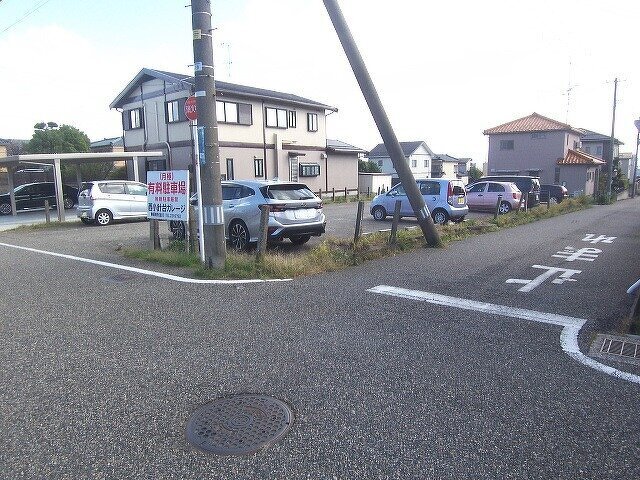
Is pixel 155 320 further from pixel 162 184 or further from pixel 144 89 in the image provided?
pixel 144 89

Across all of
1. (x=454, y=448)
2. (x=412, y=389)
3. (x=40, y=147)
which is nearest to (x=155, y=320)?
(x=412, y=389)

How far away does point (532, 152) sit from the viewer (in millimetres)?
39844

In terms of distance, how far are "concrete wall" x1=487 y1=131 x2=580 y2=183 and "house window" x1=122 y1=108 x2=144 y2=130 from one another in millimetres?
29233

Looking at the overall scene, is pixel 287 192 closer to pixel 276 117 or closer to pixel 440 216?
pixel 440 216

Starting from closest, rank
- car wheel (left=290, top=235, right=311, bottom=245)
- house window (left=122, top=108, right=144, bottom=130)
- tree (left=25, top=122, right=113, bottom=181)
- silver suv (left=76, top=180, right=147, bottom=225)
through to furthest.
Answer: car wheel (left=290, top=235, right=311, bottom=245) → silver suv (left=76, top=180, right=147, bottom=225) → house window (left=122, top=108, right=144, bottom=130) → tree (left=25, top=122, right=113, bottom=181)

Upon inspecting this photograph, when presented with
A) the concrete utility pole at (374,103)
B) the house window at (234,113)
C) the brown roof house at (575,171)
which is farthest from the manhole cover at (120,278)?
the brown roof house at (575,171)

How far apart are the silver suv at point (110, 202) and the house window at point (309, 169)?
40.8 ft

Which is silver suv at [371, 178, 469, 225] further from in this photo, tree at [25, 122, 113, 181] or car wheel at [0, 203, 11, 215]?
tree at [25, 122, 113, 181]

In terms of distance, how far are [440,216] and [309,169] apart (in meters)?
14.7

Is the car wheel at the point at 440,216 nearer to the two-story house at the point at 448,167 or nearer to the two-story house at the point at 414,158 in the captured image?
the two-story house at the point at 414,158

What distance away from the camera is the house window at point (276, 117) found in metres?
26.3

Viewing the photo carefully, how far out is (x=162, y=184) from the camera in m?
8.96

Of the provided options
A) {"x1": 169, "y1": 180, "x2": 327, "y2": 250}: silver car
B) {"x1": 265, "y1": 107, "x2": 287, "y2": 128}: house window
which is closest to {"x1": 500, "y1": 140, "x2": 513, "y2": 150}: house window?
{"x1": 265, "y1": 107, "x2": 287, "y2": 128}: house window

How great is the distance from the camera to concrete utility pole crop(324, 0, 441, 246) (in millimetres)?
9219
